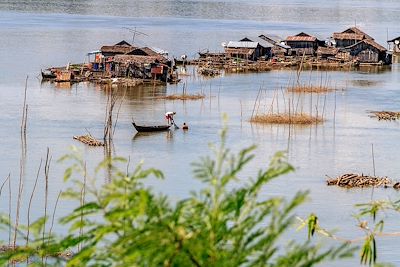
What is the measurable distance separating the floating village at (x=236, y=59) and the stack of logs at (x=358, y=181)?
57.9 ft

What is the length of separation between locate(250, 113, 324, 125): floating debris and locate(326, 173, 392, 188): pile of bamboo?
7601 millimetres

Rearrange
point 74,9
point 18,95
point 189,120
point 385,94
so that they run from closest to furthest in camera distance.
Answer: point 189,120, point 18,95, point 385,94, point 74,9

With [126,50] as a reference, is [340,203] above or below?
below

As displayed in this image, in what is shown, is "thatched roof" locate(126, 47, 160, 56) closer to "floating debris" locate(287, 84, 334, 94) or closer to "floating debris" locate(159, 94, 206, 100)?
"floating debris" locate(159, 94, 206, 100)

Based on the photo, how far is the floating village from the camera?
37.7 meters

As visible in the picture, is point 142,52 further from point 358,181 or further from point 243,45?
point 358,181

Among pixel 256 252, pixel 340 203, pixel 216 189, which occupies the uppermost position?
pixel 216 189

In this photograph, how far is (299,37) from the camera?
156 feet

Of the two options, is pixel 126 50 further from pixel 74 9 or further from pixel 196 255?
pixel 74 9

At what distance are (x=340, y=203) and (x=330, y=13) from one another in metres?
83.7

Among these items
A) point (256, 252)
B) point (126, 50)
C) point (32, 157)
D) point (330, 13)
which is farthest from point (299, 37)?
point (330, 13)

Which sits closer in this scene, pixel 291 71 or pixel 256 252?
pixel 256 252

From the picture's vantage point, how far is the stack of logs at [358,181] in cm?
1983

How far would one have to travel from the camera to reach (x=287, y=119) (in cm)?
2778
